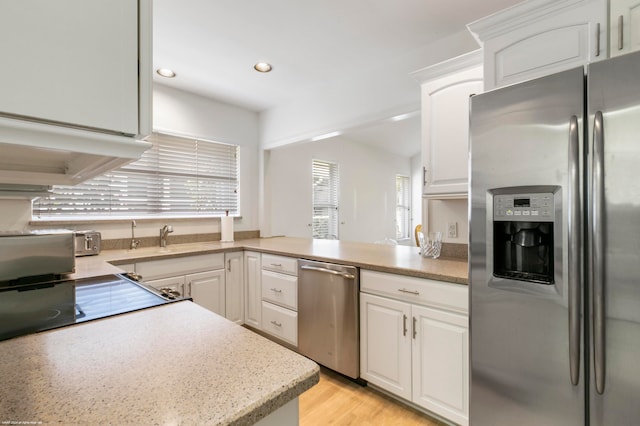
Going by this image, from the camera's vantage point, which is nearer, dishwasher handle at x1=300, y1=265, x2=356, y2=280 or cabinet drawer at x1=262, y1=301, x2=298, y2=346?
dishwasher handle at x1=300, y1=265, x2=356, y2=280

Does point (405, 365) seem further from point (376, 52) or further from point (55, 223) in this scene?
point (55, 223)

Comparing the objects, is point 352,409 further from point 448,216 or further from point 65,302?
point 65,302

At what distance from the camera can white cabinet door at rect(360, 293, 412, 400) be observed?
6.06ft

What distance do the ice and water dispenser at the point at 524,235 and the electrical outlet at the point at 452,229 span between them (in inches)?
37.3

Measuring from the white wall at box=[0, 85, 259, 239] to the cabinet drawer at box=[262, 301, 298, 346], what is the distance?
1.18 metres

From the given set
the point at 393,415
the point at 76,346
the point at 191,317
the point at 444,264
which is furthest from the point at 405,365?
the point at 76,346

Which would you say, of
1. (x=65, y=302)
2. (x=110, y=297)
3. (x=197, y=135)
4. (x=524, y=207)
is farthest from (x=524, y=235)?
(x=197, y=135)

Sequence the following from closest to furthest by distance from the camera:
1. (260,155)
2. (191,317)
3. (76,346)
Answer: (76,346) < (191,317) < (260,155)

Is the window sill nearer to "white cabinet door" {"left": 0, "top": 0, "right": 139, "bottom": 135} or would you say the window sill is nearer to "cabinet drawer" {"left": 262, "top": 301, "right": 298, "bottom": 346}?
"cabinet drawer" {"left": 262, "top": 301, "right": 298, "bottom": 346}

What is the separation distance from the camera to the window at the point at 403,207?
22.7 ft

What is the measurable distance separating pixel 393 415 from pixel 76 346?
1788 mm

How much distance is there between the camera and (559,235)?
1.15 meters

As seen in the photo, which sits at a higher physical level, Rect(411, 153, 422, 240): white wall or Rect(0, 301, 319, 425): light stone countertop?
Rect(411, 153, 422, 240): white wall

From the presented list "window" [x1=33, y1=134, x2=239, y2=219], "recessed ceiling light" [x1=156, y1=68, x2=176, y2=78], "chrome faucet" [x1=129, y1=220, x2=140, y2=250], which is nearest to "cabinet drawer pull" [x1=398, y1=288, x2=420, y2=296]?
"window" [x1=33, y1=134, x2=239, y2=219]
